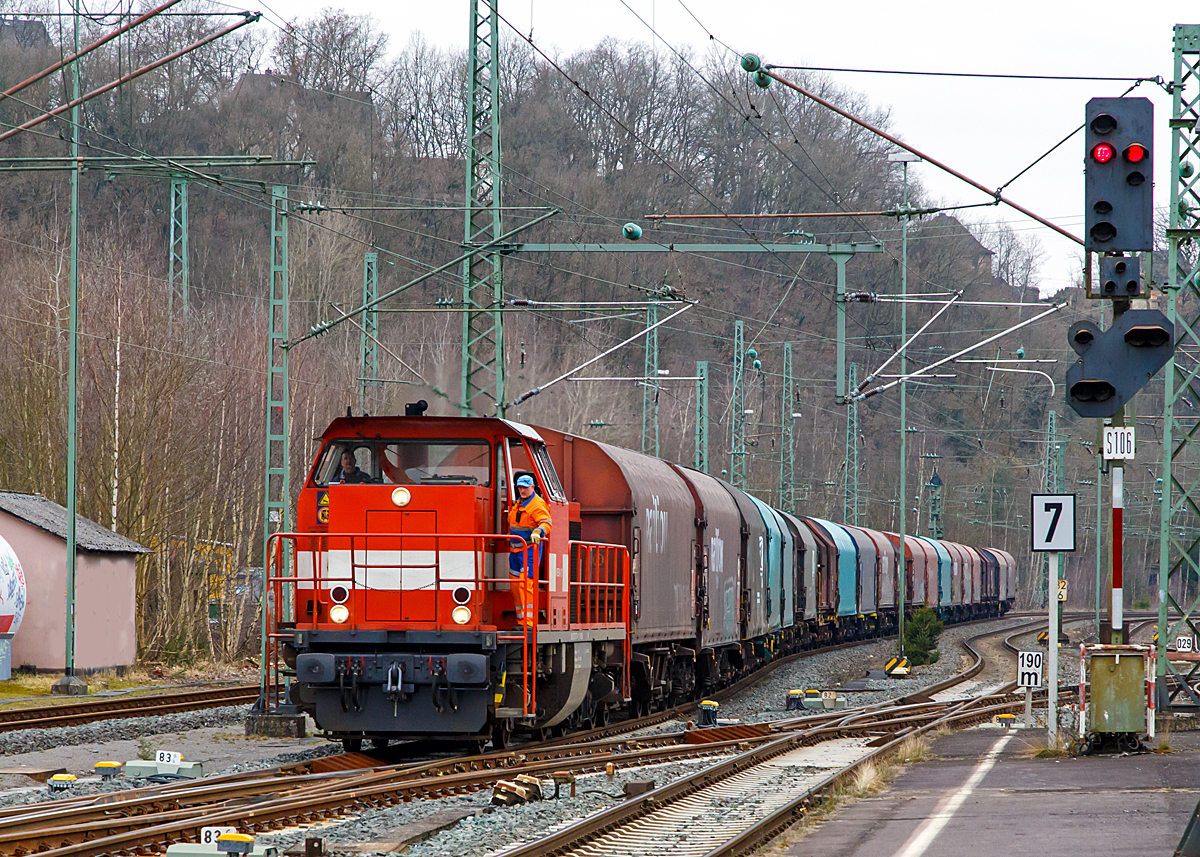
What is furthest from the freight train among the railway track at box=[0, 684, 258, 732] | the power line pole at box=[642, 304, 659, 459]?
the power line pole at box=[642, 304, 659, 459]

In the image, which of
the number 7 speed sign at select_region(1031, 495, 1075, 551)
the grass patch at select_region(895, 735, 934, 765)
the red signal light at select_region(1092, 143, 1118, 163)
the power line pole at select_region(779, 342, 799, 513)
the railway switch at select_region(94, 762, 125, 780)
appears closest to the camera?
the red signal light at select_region(1092, 143, 1118, 163)

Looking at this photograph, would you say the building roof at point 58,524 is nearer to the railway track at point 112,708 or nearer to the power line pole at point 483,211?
the railway track at point 112,708

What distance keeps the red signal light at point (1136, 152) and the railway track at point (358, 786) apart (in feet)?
17.0

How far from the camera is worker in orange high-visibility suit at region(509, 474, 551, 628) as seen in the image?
12.6m

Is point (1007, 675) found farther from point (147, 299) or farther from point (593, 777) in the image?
point (147, 299)

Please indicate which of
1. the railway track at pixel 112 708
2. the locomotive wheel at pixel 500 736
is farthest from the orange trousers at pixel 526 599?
the railway track at pixel 112 708

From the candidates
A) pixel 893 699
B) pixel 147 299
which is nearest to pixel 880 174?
pixel 147 299

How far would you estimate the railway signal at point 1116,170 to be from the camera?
10.0 meters

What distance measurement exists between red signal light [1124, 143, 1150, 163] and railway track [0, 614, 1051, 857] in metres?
5.18

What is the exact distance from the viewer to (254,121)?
59.6 m

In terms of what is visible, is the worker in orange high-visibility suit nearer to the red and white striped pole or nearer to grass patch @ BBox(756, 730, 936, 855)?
grass patch @ BBox(756, 730, 936, 855)

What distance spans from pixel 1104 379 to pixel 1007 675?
21096 mm

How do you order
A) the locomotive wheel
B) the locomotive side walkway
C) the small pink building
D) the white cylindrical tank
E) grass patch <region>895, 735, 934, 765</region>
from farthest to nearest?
the small pink building, the white cylindrical tank, grass patch <region>895, 735, 934, 765</region>, the locomotive wheel, the locomotive side walkway

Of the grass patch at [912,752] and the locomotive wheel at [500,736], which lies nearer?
the locomotive wheel at [500,736]
